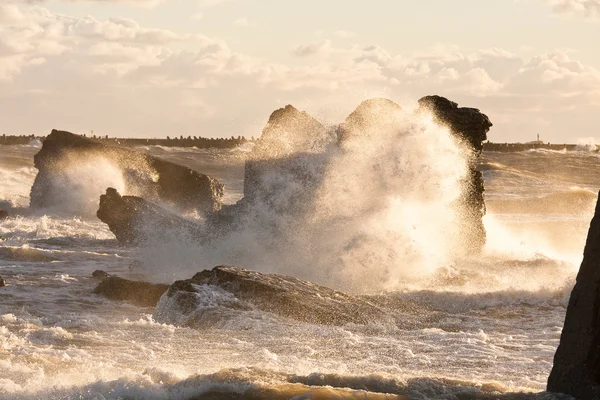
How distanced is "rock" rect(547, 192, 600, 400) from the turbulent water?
548 millimetres

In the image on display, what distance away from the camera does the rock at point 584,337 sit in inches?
343

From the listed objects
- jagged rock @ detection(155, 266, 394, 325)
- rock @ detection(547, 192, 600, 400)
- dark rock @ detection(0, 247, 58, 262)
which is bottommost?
A: dark rock @ detection(0, 247, 58, 262)

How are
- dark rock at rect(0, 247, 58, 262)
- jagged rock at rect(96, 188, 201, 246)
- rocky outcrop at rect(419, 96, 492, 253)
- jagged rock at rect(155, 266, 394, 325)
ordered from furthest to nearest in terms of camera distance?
rocky outcrop at rect(419, 96, 492, 253) → jagged rock at rect(96, 188, 201, 246) → dark rock at rect(0, 247, 58, 262) → jagged rock at rect(155, 266, 394, 325)

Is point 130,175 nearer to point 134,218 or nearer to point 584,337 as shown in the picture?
point 134,218

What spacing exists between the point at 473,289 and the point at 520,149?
269 ft

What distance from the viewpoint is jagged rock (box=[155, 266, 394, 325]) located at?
1428 cm

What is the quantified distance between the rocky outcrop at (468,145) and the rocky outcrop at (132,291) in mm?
11424

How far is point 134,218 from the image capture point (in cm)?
2744

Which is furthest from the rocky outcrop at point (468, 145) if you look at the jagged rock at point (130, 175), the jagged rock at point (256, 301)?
the jagged rock at point (130, 175)

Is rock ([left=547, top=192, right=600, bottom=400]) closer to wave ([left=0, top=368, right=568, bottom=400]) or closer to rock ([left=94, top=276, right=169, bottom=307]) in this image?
wave ([left=0, top=368, right=568, bottom=400])

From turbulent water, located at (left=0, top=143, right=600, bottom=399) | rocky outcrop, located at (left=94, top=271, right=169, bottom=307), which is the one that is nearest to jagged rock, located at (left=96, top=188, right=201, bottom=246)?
turbulent water, located at (left=0, top=143, right=600, bottom=399)

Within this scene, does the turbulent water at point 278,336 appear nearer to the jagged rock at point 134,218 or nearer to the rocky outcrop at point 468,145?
the jagged rock at point 134,218

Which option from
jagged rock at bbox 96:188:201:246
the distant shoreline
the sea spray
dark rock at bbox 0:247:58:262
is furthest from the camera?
the distant shoreline

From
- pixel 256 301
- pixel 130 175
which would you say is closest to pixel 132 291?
pixel 256 301
